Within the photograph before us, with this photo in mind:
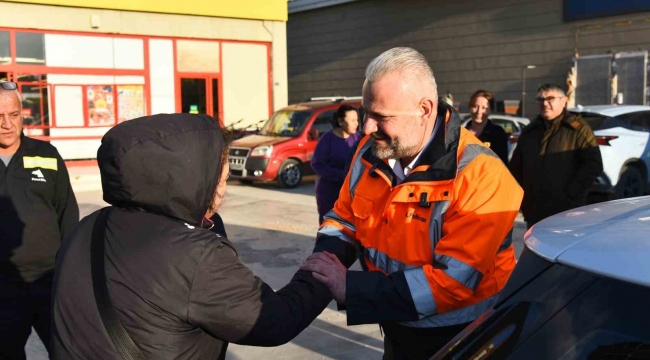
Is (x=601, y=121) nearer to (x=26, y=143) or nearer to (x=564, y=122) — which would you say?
(x=564, y=122)

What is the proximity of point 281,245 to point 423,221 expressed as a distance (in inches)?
259

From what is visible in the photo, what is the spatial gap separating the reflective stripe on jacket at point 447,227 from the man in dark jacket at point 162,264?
0.58 metres

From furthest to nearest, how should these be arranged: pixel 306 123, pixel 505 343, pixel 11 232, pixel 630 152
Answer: pixel 306 123 → pixel 630 152 → pixel 11 232 → pixel 505 343

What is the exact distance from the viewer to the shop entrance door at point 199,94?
65.6 ft

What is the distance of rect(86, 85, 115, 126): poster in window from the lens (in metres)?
18.5

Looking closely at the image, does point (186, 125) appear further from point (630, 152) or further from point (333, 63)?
point (333, 63)

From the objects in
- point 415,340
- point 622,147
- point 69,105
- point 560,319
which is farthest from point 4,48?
point 560,319

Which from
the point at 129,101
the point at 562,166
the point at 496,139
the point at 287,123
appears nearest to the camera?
the point at 562,166

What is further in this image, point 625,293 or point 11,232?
point 11,232

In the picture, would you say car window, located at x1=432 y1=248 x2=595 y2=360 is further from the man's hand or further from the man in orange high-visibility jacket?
the man's hand

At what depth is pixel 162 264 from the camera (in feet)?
6.31

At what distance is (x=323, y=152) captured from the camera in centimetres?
714

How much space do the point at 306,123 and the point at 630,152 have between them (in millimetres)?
6826

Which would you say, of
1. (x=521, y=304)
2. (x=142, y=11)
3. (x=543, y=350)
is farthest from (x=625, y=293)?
(x=142, y=11)
